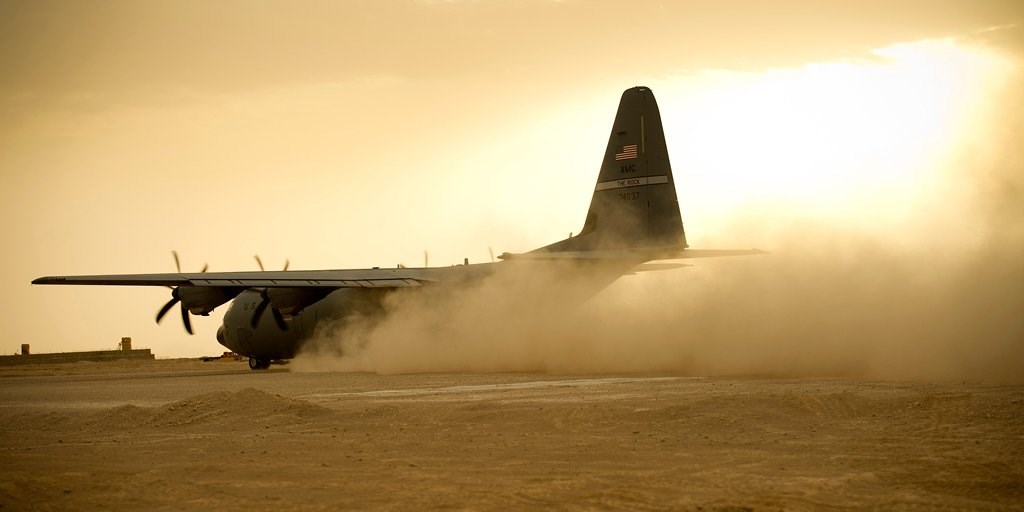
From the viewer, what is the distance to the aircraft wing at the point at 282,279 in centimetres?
4159

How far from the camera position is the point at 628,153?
3575 cm

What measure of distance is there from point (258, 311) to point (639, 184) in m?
18.9

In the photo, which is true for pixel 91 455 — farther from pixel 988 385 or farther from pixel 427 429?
pixel 988 385

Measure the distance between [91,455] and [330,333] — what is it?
2907cm

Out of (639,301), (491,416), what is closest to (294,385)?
(639,301)

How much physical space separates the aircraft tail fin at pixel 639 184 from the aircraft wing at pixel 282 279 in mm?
8556

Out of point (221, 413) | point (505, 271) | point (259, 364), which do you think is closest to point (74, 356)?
point (259, 364)

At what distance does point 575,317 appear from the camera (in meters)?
37.2

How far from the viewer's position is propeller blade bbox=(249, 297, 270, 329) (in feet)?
147

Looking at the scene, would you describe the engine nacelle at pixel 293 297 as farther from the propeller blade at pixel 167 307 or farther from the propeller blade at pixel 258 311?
the propeller blade at pixel 167 307

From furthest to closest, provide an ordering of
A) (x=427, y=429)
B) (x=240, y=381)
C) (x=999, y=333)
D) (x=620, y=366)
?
(x=240, y=381) → (x=620, y=366) → (x=999, y=333) → (x=427, y=429)

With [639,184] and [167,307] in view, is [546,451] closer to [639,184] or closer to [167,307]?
[639,184]

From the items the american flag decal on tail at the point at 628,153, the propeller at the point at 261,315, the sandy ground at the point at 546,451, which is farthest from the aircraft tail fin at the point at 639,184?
the propeller at the point at 261,315

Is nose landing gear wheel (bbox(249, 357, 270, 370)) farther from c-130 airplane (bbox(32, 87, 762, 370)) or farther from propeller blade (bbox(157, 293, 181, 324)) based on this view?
propeller blade (bbox(157, 293, 181, 324))
